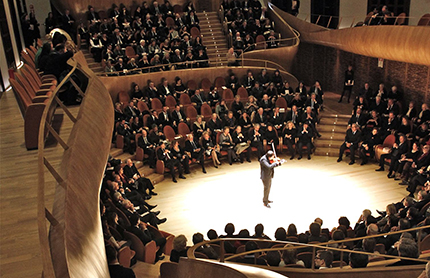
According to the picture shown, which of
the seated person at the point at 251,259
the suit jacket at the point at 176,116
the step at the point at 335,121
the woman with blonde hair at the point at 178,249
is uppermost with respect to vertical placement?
the woman with blonde hair at the point at 178,249

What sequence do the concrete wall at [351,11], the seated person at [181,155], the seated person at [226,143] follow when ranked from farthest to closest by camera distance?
the concrete wall at [351,11]
the seated person at [226,143]
the seated person at [181,155]

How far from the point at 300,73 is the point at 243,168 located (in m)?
7.47

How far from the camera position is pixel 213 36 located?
15.6 meters

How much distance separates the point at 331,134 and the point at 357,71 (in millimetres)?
3261

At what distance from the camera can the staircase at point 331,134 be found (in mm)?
11375

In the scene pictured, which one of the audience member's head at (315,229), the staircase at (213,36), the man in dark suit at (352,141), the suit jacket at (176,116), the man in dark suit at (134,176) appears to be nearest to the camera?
the audience member's head at (315,229)

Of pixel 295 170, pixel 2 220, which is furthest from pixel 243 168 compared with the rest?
pixel 2 220

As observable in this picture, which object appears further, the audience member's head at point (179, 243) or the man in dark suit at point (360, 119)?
the man in dark suit at point (360, 119)

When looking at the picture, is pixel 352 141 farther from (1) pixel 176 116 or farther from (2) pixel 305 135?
(1) pixel 176 116

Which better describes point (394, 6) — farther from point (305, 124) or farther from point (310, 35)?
point (305, 124)

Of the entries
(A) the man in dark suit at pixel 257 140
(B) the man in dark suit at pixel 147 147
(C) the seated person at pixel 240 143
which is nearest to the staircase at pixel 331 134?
(A) the man in dark suit at pixel 257 140

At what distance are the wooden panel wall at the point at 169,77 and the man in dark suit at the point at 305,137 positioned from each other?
3192 mm

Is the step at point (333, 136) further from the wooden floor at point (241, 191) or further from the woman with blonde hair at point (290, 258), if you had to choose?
the woman with blonde hair at point (290, 258)

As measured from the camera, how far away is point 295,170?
1052 cm
